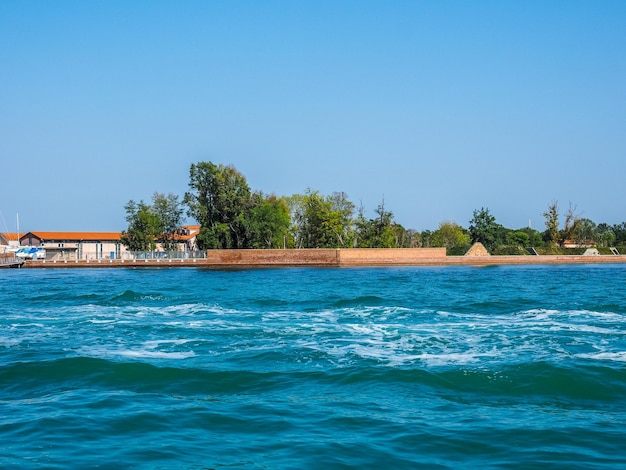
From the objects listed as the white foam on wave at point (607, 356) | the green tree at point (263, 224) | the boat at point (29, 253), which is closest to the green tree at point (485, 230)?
the green tree at point (263, 224)

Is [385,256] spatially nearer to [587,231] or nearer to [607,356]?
[607,356]

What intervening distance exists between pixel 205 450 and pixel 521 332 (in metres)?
9.19

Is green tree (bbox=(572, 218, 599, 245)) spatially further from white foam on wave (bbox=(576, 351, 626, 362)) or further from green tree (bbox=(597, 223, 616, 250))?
white foam on wave (bbox=(576, 351, 626, 362))

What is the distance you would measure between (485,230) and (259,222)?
2346 centimetres

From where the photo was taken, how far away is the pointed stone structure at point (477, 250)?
6754 centimetres

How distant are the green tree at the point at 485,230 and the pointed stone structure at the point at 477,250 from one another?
5285 mm

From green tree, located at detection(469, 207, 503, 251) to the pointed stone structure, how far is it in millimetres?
5285

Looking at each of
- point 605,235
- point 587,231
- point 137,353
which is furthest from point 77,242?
point 587,231

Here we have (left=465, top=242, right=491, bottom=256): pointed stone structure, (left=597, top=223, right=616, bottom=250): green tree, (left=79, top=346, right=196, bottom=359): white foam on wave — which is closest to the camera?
(left=79, top=346, right=196, bottom=359): white foam on wave

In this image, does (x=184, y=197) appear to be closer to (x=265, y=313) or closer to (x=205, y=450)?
(x=265, y=313)

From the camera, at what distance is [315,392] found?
29.0ft

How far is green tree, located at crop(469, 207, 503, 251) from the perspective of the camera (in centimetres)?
7392

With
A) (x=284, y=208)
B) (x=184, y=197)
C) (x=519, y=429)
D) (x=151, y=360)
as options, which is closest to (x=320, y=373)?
(x=151, y=360)

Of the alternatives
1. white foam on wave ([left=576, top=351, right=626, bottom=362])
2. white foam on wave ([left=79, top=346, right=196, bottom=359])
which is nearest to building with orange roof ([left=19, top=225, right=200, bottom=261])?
white foam on wave ([left=79, top=346, right=196, bottom=359])
